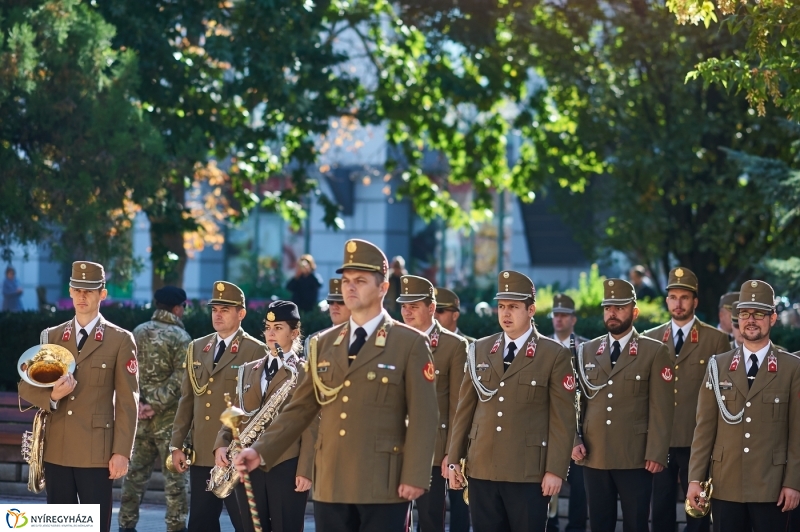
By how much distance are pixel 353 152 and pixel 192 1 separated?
18.1 meters

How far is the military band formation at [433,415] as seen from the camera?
7090mm

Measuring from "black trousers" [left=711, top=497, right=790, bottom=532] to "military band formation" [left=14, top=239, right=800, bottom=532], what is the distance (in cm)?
1

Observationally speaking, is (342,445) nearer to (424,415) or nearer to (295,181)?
(424,415)

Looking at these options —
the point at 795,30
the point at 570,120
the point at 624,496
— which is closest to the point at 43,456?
the point at 624,496

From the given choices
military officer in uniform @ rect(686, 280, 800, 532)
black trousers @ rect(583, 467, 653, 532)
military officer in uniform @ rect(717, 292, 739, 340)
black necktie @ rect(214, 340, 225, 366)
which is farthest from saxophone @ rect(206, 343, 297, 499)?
military officer in uniform @ rect(717, 292, 739, 340)

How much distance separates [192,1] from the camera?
18688mm

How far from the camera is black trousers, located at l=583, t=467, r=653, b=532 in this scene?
10.0 metres

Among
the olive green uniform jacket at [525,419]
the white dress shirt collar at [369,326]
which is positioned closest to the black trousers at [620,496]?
the olive green uniform jacket at [525,419]

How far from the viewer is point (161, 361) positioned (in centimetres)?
1211

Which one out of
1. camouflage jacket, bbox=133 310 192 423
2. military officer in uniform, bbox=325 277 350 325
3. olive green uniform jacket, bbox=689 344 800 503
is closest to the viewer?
olive green uniform jacket, bbox=689 344 800 503

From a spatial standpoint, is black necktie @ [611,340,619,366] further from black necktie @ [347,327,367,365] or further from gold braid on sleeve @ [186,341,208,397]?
black necktie @ [347,327,367,365]

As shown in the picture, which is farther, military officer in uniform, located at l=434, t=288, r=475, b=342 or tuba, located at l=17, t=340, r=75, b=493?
military officer in uniform, located at l=434, t=288, r=475, b=342

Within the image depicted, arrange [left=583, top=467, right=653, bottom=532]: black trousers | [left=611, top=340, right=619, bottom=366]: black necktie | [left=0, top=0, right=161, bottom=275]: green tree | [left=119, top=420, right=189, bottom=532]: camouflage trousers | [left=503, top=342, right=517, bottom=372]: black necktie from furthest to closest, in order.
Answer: [left=0, top=0, right=161, bottom=275]: green tree, [left=119, top=420, right=189, bottom=532]: camouflage trousers, [left=611, top=340, right=619, bottom=366]: black necktie, [left=583, top=467, right=653, bottom=532]: black trousers, [left=503, top=342, right=517, bottom=372]: black necktie

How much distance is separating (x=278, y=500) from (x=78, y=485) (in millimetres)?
1466
